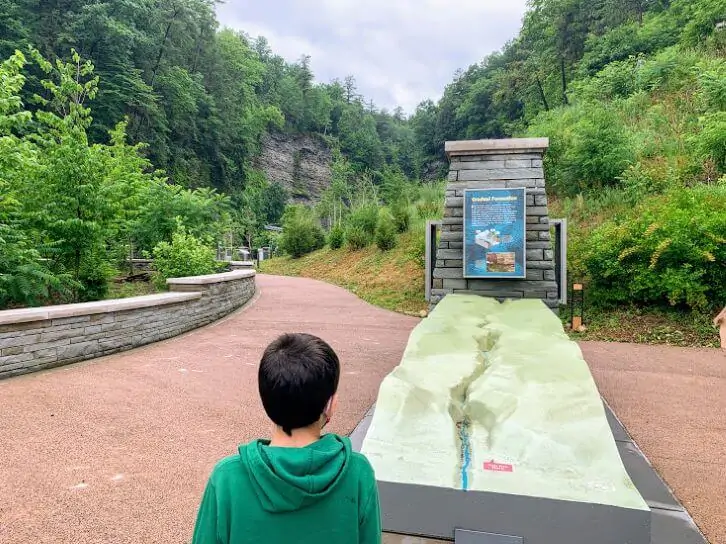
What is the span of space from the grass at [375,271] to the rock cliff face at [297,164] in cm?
2979

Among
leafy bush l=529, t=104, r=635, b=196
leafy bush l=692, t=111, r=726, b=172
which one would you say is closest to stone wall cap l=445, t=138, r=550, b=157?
leafy bush l=529, t=104, r=635, b=196

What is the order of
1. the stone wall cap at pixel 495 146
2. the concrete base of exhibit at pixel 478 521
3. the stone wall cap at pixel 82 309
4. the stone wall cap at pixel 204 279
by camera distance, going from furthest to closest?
the stone wall cap at pixel 204 279 < the stone wall cap at pixel 495 146 < the stone wall cap at pixel 82 309 < the concrete base of exhibit at pixel 478 521

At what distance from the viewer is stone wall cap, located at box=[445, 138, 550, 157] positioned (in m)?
6.18

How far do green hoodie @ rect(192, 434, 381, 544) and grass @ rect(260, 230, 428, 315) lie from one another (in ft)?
31.7

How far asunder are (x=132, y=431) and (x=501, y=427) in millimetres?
2882

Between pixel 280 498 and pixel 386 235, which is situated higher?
pixel 386 235

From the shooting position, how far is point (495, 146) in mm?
6320

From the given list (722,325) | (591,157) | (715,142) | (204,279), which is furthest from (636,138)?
(722,325)

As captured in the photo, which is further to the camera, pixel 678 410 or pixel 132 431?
pixel 678 410

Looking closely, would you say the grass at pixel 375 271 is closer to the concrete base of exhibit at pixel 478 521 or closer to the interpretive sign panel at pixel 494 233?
the interpretive sign panel at pixel 494 233

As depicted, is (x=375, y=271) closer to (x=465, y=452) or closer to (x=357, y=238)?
(x=357, y=238)

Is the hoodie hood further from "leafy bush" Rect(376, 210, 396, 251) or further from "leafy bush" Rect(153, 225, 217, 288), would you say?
"leafy bush" Rect(376, 210, 396, 251)

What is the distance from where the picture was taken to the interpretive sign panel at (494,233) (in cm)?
602

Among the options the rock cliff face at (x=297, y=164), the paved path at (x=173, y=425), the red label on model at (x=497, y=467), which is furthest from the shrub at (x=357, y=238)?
the rock cliff face at (x=297, y=164)
